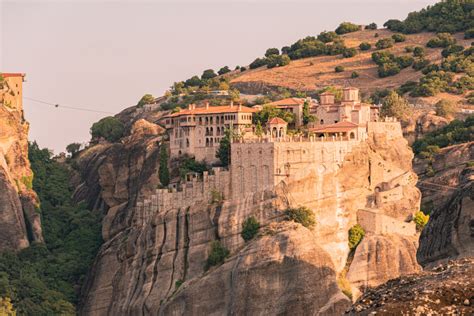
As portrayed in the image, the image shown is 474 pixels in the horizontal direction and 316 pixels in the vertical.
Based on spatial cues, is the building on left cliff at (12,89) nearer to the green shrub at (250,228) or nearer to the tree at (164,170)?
the tree at (164,170)

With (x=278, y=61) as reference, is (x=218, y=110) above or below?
below

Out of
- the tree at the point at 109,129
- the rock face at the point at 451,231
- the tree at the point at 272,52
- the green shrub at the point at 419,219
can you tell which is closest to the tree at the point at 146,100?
the tree at the point at 109,129

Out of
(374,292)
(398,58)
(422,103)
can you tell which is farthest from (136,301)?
(374,292)

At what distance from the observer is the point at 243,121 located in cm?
13275

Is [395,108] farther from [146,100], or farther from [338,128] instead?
→ [146,100]

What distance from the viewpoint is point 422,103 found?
15725cm

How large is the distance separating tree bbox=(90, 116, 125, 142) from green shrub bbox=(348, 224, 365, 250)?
48052 mm

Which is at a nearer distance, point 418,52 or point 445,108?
point 445,108

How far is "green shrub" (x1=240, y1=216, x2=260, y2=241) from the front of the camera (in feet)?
405

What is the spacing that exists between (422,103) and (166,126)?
2931 cm

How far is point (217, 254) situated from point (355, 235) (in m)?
10.9

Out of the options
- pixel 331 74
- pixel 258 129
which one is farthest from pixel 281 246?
pixel 331 74

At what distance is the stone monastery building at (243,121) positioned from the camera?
129125 mm

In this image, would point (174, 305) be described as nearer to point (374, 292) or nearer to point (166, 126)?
point (166, 126)
